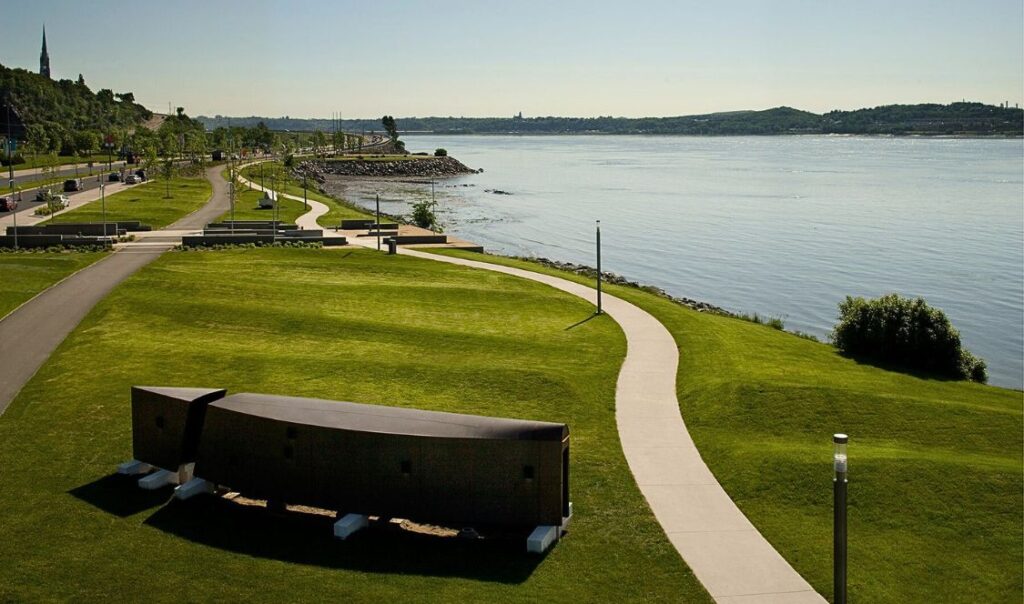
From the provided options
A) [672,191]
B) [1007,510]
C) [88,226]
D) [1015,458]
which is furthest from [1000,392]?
[672,191]

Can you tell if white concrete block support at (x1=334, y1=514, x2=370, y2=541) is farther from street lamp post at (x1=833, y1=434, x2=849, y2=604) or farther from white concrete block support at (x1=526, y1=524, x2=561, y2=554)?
street lamp post at (x1=833, y1=434, x2=849, y2=604)

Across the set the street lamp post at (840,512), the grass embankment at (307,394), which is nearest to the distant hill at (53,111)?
the grass embankment at (307,394)

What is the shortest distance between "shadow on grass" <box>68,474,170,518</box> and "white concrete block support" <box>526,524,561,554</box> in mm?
6651

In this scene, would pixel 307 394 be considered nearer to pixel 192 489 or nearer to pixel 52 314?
pixel 192 489

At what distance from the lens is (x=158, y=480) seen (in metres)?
17.8

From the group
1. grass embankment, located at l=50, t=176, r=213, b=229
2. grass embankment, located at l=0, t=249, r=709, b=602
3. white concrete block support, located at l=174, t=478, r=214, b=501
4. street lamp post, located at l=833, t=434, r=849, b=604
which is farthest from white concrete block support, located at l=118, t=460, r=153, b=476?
grass embankment, located at l=50, t=176, r=213, b=229

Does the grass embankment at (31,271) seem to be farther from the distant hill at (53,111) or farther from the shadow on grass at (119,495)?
the distant hill at (53,111)

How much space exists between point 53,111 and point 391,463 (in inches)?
5704

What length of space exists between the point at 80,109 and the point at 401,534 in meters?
154

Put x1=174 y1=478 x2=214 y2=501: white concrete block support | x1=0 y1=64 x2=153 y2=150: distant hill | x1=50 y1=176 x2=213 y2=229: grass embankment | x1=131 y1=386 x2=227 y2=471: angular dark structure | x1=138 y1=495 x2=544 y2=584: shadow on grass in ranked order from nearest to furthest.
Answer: x1=138 y1=495 x2=544 y2=584: shadow on grass
x1=174 y1=478 x2=214 y2=501: white concrete block support
x1=131 y1=386 x2=227 y2=471: angular dark structure
x1=50 y1=176 x2=213 y2=229: grass embankment
x1=0 y1=64 x2=153 y2=150: distant hill

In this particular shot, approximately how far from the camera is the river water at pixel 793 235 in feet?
174

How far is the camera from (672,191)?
128 metres

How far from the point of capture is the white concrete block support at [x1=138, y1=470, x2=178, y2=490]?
17641mm

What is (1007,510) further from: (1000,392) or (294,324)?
(294,324)
